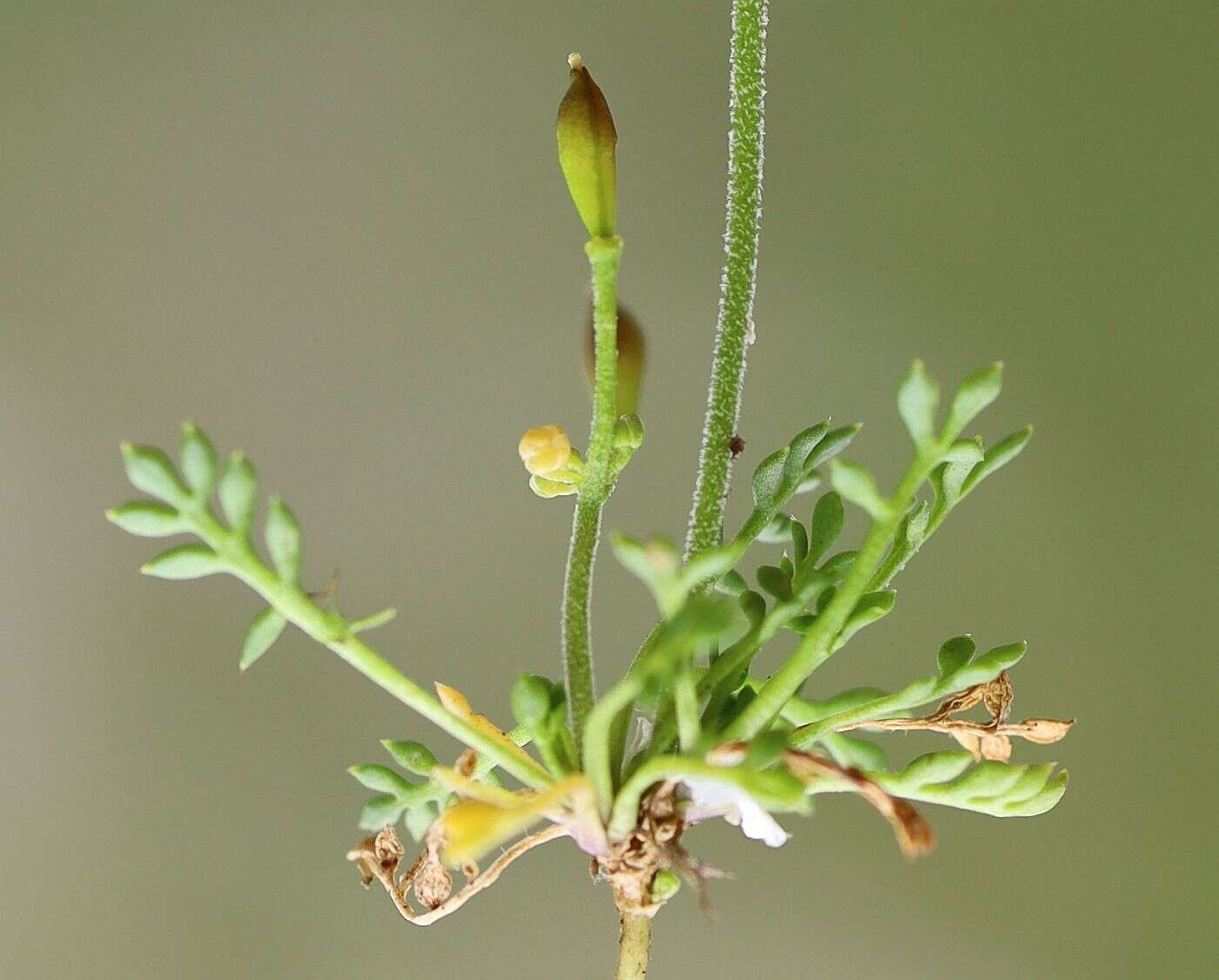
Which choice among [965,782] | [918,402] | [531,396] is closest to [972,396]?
[918,402]

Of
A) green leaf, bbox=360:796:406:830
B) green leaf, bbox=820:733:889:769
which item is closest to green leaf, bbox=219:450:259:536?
green leaf, bbox=360:796:406:830

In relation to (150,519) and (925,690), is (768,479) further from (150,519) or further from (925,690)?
(150,519)

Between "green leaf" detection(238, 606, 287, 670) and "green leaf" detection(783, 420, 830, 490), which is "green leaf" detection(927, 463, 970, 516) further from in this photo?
"green leaf" detection(238, 606, 287, 670)

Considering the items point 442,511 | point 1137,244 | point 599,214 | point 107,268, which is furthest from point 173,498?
point 1137,244

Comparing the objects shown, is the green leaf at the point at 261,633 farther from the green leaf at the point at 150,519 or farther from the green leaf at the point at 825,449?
the green leaf at the point at 825,449

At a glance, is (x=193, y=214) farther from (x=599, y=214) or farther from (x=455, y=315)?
(x=599, y=214)

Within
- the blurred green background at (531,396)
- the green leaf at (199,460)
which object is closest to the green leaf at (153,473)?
the green leaf at (199,460)
